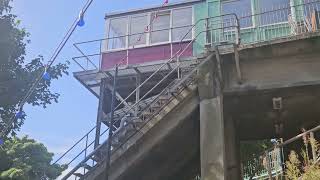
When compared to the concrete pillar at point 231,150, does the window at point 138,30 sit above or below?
above

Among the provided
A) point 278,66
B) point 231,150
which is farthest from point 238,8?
point 231,150

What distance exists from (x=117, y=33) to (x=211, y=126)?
8.06 metres

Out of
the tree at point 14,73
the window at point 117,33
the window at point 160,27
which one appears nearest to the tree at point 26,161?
the tree at point 14,73

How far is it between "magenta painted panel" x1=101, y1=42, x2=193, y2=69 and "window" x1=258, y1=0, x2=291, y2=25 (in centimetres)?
297

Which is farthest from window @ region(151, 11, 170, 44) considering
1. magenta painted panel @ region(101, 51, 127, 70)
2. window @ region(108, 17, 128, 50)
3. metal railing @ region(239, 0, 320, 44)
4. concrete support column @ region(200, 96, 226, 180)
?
concrete support column @ region(200, 96, 226, 180)

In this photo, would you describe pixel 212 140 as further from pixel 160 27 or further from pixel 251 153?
A: pixel 251 153

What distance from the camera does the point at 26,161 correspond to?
1834 cm

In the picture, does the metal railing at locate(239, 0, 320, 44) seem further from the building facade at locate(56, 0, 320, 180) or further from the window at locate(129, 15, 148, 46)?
the window at locate(129, 15, 148, 46)

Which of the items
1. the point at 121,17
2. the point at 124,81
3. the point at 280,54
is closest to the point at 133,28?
the point at 121,17

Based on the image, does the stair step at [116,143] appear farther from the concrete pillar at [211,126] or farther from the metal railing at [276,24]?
the metal railing at [276,24]

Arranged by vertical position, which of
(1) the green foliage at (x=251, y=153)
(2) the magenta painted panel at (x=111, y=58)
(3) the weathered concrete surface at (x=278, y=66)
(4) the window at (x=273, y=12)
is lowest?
(1) the green foliage at (x=251, y=153)

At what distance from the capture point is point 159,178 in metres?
15.7

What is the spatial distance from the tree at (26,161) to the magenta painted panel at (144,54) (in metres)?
4.89

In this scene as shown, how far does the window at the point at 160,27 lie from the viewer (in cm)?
1758
